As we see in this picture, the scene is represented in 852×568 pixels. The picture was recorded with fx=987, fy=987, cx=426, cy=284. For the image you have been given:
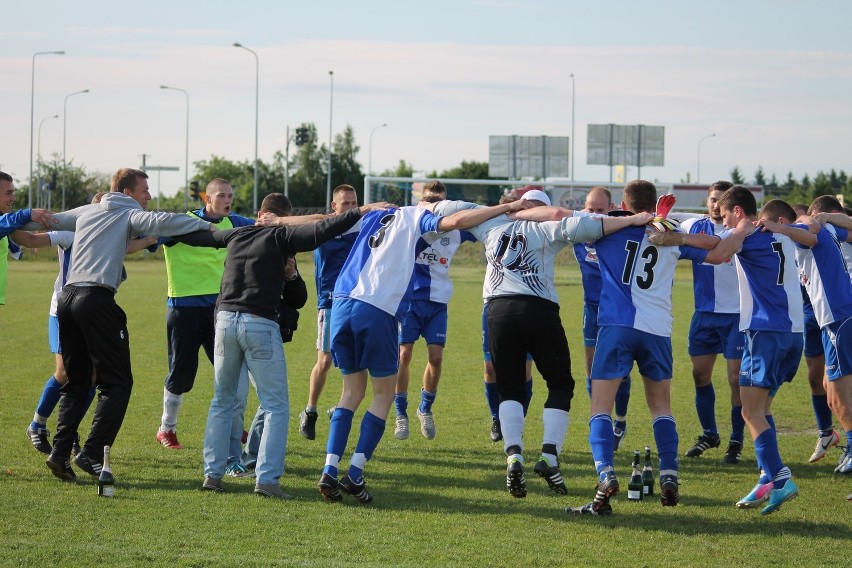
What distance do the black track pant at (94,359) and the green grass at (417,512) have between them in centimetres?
39

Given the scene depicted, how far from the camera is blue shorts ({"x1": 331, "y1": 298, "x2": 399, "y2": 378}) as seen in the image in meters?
7.28

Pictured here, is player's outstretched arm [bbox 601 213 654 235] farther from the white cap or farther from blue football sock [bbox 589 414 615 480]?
blue football sock [bbox 589 414 615 480]

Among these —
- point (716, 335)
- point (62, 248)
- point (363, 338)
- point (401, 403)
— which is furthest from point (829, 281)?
point (62, 248)

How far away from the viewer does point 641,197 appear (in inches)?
290

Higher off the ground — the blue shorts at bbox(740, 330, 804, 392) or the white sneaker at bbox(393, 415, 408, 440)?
the blue shorts at bbox(740, 330, 804, 392)

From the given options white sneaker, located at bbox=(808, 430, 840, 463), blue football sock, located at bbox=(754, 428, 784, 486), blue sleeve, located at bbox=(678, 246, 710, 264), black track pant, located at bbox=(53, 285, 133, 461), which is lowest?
white sneaker, located at bbox=(808, 430, 840, 463)

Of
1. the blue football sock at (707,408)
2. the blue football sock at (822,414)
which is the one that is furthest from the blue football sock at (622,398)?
the blue football sock at (822,414)

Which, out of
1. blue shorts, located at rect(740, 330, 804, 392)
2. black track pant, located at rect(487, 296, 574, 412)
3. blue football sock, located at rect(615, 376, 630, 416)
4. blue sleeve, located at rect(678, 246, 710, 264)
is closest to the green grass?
blue football sock, located at rect(615, 376, 630, 416)

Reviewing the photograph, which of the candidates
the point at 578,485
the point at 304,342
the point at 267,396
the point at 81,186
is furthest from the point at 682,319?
the point at 81,186

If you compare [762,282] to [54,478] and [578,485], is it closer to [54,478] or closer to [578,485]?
[578,485]

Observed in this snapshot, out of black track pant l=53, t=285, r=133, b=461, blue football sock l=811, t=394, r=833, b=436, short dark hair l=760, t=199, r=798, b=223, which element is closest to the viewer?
black track pant l=53, t=285, r=133, b=461

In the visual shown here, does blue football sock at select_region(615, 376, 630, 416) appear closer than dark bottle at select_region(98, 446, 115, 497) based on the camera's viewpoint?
No

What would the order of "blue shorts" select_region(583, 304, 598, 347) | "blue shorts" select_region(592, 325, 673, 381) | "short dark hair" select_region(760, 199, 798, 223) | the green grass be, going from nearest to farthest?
the green grass
"blue shorts" select_region(592, 325, 673, 381)
"short dark hair" select_region(760, 199, 798, 223)
"blue shorts" select_region(583, 304, 598, 347)

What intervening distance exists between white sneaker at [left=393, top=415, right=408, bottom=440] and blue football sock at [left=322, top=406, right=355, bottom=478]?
2.58 m
